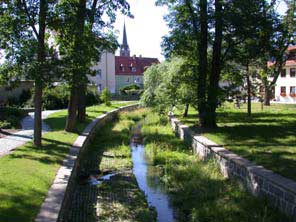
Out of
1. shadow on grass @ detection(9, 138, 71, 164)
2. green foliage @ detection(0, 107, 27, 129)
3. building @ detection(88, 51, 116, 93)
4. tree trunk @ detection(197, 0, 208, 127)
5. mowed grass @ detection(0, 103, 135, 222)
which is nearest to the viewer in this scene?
mowed grass @ detection(0, 103, 135, 222)

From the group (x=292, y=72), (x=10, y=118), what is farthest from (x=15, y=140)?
(x=292, y=72)

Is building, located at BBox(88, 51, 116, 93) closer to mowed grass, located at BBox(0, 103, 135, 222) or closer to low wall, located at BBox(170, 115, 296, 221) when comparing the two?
mowed grass, located at BBox(0, 103, 135, 222)

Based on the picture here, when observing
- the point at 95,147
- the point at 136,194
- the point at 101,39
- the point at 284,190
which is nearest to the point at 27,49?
the point at 101,39

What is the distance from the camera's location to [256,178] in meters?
8.44

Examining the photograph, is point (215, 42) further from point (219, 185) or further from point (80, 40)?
point (219, 185)

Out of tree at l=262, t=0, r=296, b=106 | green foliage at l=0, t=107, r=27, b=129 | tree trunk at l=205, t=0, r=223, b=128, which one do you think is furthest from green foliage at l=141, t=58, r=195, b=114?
green foliage at l=0, t=107, r=27, b=129

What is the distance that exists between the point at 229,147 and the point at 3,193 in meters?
6.72

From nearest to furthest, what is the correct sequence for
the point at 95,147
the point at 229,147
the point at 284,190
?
the point at 284,190
the point at 229,147
the point at 95,147

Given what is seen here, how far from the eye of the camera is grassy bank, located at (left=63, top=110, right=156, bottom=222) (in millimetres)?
7961

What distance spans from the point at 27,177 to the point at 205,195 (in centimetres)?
373

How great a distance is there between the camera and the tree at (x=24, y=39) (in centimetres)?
1122

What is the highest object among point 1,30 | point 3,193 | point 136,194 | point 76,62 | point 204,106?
point 1,30

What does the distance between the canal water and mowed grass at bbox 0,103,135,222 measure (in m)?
2.20

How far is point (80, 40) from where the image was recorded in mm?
11984
